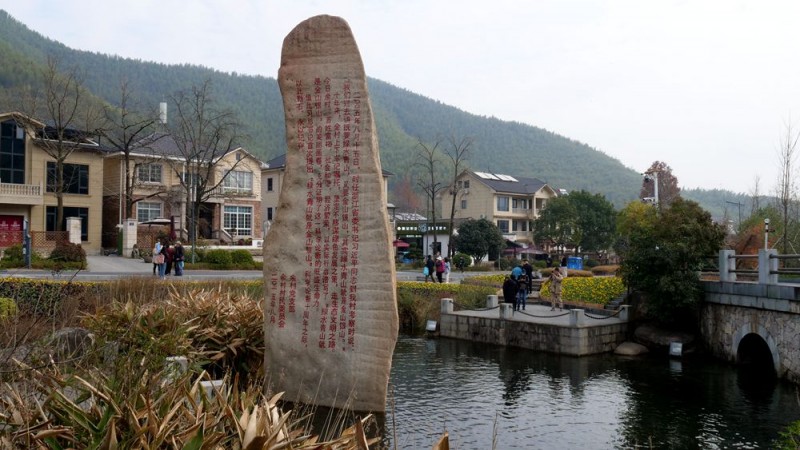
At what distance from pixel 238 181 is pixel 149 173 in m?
6.00

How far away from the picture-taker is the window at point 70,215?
3678 centimetres

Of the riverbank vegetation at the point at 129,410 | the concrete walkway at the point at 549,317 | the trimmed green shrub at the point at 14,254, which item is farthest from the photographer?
the trimmed green shrub at the point at 14,254

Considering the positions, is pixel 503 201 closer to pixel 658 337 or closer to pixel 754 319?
pixel 658 337

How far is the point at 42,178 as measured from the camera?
35938mm

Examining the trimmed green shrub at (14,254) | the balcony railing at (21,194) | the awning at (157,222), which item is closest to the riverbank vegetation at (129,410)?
the trimmed green shrub at (14,254)

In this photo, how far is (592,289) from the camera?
21.9m

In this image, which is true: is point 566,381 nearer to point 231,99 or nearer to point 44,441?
point 44,441

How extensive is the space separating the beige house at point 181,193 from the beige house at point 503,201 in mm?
18078

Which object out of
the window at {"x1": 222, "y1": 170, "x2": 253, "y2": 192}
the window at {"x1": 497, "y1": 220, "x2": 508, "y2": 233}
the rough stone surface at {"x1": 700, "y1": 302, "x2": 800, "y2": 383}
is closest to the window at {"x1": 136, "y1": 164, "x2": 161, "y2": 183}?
the window at {"x1": 222, "y1": 170, "x2": 253, "y2": 192}

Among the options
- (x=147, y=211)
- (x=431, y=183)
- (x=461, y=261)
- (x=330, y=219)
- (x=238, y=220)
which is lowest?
(x=461, y=261)

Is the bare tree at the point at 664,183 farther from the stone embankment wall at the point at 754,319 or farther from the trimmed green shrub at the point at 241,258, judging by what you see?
the stone embankment wall at the point at 754,319

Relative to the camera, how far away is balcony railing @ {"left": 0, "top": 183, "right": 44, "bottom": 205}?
110 ft

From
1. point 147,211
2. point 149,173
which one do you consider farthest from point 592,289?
point 147,211

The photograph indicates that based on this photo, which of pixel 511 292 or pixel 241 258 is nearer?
pixel 511 292
